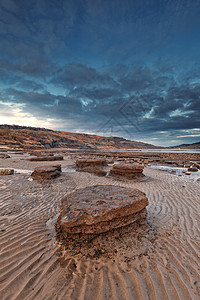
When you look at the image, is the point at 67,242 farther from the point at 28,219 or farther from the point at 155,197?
the point at 155,197

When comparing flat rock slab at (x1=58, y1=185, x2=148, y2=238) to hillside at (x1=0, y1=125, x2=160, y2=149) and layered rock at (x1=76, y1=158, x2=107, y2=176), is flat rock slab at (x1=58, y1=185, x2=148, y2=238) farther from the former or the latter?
hillside at (x1=0, y1=125, x2=160, y2=149)

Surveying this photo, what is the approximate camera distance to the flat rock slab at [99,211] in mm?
3182

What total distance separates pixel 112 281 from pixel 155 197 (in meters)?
5.39

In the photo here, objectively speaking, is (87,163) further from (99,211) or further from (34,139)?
(34,139)

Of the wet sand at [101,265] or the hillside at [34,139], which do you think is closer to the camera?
the wet sand at [101,265]

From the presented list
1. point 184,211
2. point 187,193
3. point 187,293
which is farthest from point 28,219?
point 187,193

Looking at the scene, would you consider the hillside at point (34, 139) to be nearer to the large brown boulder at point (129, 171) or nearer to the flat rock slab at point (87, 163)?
the flat rock slab at point (87, 163)

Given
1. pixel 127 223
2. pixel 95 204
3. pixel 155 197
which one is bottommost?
pixel 155 197

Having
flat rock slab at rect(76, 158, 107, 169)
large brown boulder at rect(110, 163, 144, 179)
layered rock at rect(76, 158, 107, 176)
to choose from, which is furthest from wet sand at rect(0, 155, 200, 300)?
flat rock slab at rect(76, 158, 107, 169)

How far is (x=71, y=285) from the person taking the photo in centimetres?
219

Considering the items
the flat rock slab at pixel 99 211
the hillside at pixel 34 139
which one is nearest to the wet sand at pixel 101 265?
the flat rock slab at pixel 99 211

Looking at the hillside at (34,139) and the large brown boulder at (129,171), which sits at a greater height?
the hillside at (34,139)

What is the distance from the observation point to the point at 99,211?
333 centimetres

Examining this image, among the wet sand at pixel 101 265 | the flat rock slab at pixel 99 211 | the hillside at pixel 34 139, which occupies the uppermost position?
the hillside at pixel 34 139
